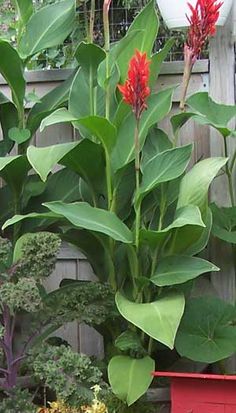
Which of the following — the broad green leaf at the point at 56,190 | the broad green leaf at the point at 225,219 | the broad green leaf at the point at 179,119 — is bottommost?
the broad green leaf at the point at 225,219

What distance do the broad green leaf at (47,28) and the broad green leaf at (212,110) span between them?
624 mm

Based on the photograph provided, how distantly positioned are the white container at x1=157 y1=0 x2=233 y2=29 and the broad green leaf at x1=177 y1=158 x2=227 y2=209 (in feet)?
2.12

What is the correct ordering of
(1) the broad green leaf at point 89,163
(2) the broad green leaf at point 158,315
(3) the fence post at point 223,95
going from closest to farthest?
(2) the broad green leaf at point 158,315
(1) the broad green leaf at point 89,163
(3) the fence post at point 223,95

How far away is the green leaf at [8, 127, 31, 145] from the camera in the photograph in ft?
9.59

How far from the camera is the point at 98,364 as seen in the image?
9.04 feet

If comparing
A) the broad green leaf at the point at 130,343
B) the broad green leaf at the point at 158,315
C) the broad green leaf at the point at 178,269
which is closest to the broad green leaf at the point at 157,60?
the broad green leaf at the point at 178,269

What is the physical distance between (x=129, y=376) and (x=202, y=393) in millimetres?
261

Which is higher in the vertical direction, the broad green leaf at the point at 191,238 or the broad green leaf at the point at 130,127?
the broad green leaf at the point at 130,127

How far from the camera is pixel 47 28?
299cm

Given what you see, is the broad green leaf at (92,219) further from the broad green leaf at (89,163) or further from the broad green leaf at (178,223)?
the broad green leaf at (89,163)

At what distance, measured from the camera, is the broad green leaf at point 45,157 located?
2.54 metres

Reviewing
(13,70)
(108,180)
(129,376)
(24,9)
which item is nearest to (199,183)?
(108,180)

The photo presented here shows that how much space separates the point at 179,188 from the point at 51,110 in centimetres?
66

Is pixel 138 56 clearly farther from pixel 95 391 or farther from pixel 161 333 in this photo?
pixel 95 391
